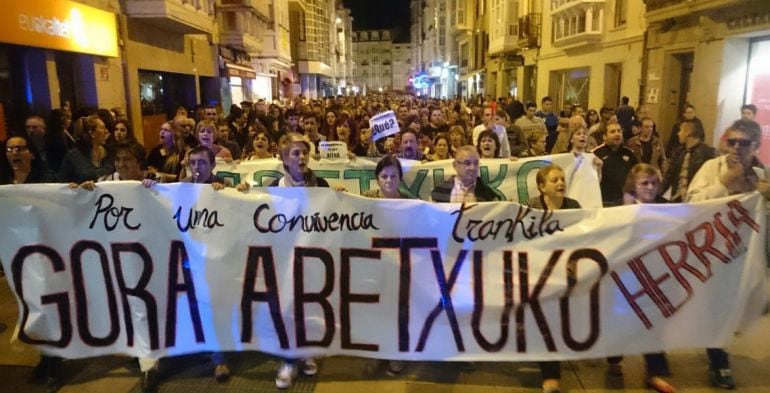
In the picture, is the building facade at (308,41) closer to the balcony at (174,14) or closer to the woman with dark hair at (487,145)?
the balcony at (174,14)

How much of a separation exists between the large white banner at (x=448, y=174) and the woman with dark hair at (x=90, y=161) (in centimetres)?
111

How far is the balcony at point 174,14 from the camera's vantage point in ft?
42.8

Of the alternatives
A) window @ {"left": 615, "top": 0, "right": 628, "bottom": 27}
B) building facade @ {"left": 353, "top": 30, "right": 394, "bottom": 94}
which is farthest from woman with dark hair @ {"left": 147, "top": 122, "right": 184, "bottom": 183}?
building facade @ {"left": 353, "top": 30, "right": 394, "bottom": 94}

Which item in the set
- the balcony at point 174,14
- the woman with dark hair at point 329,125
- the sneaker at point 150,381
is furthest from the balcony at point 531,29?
the sneaker at point 150,381

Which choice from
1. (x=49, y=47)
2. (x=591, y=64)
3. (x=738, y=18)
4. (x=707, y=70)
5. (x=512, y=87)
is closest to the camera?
(x=49, y=47)

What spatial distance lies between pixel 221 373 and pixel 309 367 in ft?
1.93

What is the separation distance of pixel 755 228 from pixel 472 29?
4242cm

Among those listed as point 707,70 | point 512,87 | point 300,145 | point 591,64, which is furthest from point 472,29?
point 300,145

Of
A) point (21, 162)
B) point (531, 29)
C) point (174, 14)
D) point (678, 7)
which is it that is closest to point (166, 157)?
point (21, 162)

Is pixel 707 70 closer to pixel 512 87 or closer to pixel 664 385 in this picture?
pixel 664 385

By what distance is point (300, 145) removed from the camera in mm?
4480

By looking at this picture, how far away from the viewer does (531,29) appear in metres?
27.1

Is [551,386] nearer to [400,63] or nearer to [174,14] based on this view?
[174,14]

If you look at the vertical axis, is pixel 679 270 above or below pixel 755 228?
below
